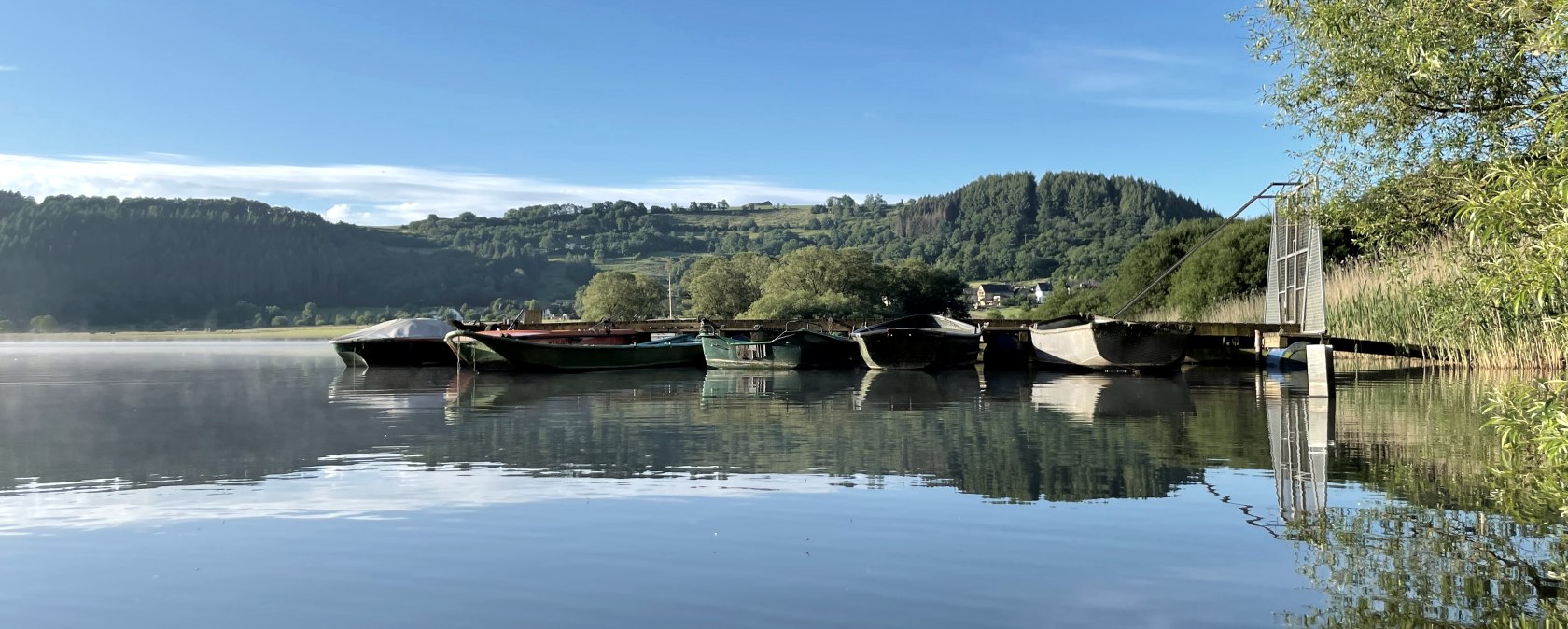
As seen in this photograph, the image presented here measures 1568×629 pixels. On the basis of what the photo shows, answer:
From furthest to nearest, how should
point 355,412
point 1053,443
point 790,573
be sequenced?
point 355,412 < point 1053,443 < point 790,573

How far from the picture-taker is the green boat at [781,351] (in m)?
42.7

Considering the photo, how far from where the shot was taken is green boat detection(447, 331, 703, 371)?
4041 cm

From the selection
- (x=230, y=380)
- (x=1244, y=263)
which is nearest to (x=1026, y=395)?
(x=230, y=380)

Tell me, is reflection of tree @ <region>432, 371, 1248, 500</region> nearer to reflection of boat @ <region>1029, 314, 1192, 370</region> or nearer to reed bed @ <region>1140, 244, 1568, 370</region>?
reed bed @ <region>1140, 244, 1568, 370</region>

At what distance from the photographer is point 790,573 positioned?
25.5 feet

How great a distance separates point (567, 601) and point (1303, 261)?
3438 cm

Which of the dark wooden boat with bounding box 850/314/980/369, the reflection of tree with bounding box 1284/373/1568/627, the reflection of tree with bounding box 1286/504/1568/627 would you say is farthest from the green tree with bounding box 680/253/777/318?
the reflection of tree with bounding box 1286/504/1568/627

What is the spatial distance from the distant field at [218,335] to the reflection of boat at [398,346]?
4014 inches

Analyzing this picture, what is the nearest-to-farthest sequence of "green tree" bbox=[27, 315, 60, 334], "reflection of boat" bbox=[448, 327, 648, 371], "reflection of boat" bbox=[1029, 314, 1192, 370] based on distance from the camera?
1. "reflection of boat" bbox=[1029, 314, 1192, 370]
2. "reflection of boat" bbox=[448, 327, 648, 371]
3. "green tree" bbox=[27, 315, 60, 334]

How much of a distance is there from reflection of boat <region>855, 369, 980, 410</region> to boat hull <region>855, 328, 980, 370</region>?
0.73m

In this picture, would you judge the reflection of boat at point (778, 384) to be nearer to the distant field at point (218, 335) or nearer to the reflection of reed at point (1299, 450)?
the reflection of reed at point (1299, 450)

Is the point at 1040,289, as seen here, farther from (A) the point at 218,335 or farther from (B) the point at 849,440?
(B) the point at 849,440

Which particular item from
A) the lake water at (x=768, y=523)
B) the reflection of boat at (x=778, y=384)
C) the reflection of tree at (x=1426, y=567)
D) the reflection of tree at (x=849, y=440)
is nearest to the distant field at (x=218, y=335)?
the reflection of boat at (x=778, y=384)

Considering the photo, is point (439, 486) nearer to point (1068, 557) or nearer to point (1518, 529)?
point (1068, 557)
